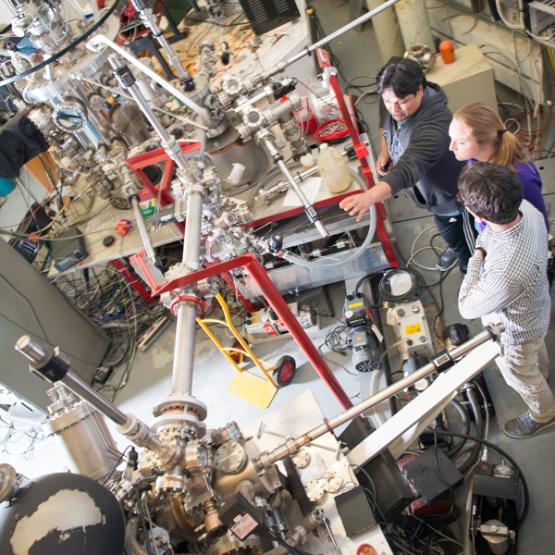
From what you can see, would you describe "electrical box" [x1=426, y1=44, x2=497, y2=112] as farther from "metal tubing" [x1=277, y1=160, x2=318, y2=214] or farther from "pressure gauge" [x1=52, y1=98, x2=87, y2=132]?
"pressure gauge" [x1=52, y1=98, x2=87, y2=132]

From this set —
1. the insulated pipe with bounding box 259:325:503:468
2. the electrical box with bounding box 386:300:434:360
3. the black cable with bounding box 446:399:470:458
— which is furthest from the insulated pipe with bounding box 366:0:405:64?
the insulated pipe with bounding box 259:325:503:468

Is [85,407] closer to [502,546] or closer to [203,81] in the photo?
[502,546]

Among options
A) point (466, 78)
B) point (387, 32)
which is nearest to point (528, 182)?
point (466, 78)

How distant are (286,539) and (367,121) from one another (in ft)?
11.3

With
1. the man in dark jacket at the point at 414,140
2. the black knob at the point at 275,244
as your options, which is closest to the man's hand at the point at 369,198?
the man in dark jacket at the point at 414,140

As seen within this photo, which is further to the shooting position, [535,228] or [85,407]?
[535,228]

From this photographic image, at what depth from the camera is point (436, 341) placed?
9.18 ft

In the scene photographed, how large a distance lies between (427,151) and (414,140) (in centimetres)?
7

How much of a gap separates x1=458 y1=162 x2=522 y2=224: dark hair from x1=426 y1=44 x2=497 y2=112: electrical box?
202 centimetres

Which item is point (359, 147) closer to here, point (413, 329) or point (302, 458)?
point (413, 329)

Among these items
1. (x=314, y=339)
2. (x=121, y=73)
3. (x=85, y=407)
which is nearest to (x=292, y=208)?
(x=314, y=339)

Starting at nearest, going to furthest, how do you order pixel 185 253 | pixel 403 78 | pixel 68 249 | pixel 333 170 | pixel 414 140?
pixel 185 253, pixel 403 78, pixel 414 140, pixel 333 170, pixel 68 249

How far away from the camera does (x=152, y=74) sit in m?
2.18

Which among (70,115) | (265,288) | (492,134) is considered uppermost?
(70,115)
